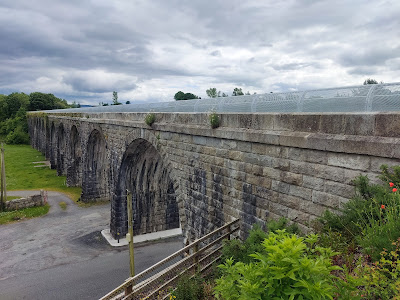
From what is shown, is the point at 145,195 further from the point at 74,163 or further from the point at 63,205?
the point at 74,163

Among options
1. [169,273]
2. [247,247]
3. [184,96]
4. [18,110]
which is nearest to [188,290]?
[169,273]

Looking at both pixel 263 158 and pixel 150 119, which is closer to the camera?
pixel 263 158

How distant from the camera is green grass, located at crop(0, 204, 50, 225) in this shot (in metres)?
22.0

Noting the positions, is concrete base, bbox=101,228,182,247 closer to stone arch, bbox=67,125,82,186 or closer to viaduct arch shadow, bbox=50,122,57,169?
stone arch, bbox=67,125,82,186

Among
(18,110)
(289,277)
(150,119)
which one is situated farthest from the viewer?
(18,110)

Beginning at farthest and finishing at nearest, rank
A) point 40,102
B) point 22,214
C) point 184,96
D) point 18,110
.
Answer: point 18,110
point 40,102
point 184,96
point 22,214

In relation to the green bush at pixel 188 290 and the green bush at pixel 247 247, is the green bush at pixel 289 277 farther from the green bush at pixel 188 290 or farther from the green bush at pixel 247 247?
the green bush at pixel 188 290

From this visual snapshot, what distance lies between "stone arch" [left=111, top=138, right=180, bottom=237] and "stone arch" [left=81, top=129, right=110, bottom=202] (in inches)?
275

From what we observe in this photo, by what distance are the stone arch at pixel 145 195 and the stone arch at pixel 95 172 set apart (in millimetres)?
6981

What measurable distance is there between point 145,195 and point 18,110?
3345 inches

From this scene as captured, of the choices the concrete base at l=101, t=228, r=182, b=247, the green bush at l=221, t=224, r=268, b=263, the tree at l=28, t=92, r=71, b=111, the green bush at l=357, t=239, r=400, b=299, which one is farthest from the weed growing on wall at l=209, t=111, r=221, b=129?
the tree at l=28, t=92, r=71, b=111

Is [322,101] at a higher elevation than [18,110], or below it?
below

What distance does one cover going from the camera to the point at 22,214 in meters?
23.0

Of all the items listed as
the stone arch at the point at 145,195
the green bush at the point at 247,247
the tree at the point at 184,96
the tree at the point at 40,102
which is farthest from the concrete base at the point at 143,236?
the tree at the point at 40,102
